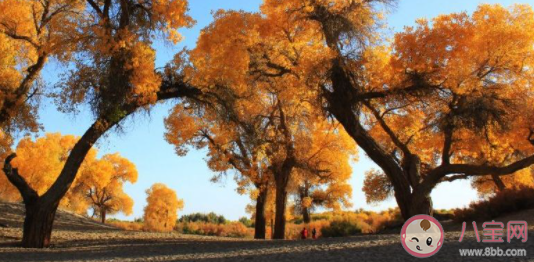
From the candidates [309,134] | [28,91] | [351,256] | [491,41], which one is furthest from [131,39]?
[491,41]

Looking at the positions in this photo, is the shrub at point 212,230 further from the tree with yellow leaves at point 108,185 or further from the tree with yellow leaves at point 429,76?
the tree with yellow leaves at point 429,76

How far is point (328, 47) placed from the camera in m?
15.6

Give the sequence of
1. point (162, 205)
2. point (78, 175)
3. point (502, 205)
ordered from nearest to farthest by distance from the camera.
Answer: point (502, 205) < point (78, 175) < point (162, 205)

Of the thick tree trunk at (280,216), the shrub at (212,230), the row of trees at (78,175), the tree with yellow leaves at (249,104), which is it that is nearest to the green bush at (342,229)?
the tree with yellow leaves at (249,104)

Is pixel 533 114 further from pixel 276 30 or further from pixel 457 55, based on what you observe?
pixel 276 30

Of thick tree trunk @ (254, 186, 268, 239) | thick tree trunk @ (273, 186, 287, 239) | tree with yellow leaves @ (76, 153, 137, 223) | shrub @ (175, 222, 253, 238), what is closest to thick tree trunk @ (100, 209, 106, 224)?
tree with yellow leaves @ (76, 153, 137, 223)

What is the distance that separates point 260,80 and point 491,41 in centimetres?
874

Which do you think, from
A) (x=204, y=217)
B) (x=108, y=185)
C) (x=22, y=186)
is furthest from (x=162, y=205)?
(x=22, y=186)

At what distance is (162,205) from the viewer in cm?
5353

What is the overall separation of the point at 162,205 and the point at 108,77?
42.2m

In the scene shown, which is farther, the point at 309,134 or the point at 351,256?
the point at 309,134

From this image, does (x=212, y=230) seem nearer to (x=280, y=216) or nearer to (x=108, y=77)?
(x=280, y=216)

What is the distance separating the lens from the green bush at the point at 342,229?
26922mm

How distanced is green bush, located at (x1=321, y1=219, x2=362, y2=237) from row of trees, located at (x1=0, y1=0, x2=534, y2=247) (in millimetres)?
10708
